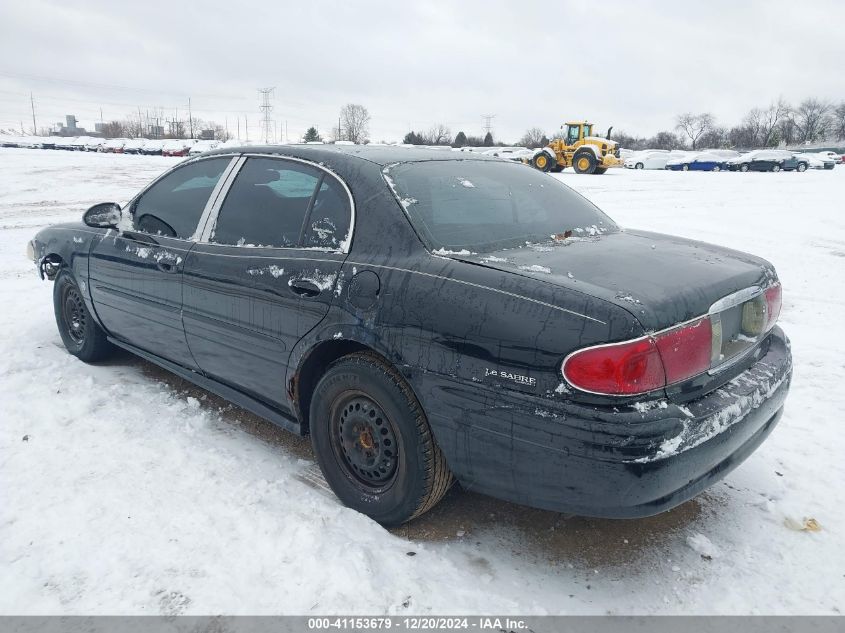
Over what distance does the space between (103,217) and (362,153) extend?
204cm

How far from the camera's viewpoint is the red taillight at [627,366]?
1.96 m

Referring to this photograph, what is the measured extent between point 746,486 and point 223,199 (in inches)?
121

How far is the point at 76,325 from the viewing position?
4570 millimetres

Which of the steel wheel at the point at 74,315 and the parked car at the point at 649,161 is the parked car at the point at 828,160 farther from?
the steel wheel at the point at 74,315

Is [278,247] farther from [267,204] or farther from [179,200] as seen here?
[179,200]

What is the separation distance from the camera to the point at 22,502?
2758mm

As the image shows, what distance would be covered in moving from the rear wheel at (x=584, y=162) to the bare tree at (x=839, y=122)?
75956 millimetres

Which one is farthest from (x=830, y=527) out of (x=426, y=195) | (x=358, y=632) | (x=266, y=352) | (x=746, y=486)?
(x=266, y=352)

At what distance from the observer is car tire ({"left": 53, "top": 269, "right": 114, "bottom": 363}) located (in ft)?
14.4

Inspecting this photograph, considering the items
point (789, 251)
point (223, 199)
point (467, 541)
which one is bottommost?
point (467, 541)

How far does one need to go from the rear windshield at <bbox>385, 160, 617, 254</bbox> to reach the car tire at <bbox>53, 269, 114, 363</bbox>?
9.14ft

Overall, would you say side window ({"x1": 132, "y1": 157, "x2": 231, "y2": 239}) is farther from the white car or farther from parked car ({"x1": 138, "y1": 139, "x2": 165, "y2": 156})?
parked car ({"x1": 138, "y1": 139, "x2": 165, "y2": 156})

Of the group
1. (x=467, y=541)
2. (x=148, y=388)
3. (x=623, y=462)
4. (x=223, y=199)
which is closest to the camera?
(x=623, y=462)

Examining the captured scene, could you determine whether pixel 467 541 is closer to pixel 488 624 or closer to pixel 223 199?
pixel 488 624
